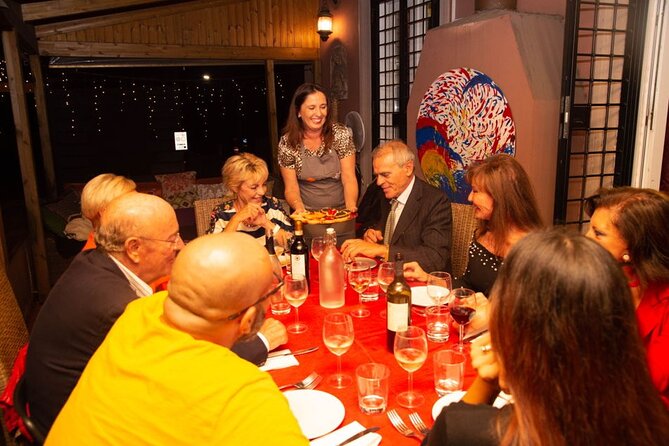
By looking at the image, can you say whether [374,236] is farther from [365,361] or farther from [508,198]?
[365,361]

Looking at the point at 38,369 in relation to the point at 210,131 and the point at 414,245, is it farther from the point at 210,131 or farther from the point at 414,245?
the point at 210,131

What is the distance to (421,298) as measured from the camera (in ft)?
7.02

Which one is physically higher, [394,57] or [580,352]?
[394,57]

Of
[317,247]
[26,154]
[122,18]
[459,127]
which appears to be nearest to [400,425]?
[317,247]

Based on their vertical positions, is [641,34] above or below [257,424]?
above

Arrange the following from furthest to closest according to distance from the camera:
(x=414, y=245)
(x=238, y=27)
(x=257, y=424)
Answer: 1. (x=238, y=27)
2. (x=414, y=245)
3. (x=257, y=424)

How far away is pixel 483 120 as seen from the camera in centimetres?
437

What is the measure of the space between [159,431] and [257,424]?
0.21 m

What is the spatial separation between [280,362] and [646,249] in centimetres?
124

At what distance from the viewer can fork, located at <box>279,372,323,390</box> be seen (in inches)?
59.5

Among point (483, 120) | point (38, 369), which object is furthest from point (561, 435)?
point (483, 120)

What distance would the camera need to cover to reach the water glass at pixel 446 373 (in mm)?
1459

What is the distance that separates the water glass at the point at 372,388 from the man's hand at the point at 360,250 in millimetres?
1226

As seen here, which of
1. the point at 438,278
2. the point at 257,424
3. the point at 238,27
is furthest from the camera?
the point at 238,27
